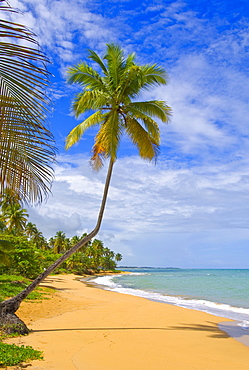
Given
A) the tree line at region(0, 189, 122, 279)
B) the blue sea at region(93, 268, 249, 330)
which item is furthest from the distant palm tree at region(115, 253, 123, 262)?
the blue sea at region(93, 268, 249, 330)

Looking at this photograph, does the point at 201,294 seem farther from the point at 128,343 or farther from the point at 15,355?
the point at 15,355

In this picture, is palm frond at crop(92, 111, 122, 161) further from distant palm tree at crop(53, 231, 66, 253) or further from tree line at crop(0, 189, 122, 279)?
distant palm tree at crop(53, 231, 66, 253)

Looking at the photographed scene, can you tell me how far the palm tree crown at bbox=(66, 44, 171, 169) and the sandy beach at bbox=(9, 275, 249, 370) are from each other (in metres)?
5.62

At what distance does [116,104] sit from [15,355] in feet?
26.7

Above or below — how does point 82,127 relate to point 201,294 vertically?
above

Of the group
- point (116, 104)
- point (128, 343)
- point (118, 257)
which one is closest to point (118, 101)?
point (116, 104)

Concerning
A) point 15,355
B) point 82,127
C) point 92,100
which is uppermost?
point 92,100

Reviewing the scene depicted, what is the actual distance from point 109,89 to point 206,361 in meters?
8.78

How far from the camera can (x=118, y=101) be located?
11000mm

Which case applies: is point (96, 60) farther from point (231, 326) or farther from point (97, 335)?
point (231, 326)

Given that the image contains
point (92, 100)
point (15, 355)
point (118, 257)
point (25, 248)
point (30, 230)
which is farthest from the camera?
point (118, 257)

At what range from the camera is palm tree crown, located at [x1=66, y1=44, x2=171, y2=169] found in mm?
10953

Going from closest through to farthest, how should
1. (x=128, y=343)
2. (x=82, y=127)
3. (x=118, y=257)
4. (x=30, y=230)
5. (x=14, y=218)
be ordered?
(x=128, y=343), (x=82, y=127), (x=14, y=218), (x=30, y=230), (x=118, y=257)

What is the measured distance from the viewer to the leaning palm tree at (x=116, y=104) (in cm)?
1088
